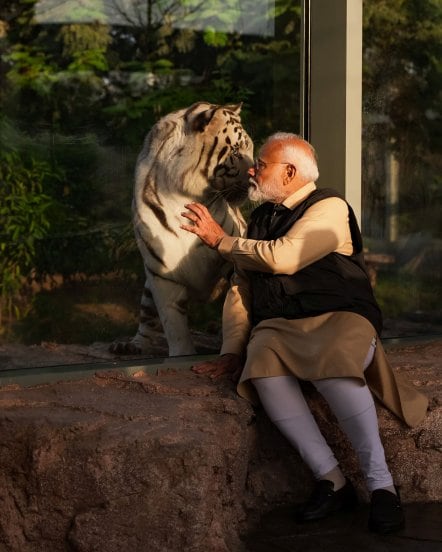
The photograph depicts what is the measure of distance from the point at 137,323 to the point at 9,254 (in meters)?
0.79

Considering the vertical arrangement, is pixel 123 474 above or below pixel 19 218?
below

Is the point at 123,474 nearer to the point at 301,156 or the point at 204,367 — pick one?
the point at 204,367

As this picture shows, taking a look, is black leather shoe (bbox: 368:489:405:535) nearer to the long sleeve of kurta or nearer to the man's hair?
the long sleeve of kurta

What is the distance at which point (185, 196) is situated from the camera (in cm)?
508

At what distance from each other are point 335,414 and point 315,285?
19.2 inches

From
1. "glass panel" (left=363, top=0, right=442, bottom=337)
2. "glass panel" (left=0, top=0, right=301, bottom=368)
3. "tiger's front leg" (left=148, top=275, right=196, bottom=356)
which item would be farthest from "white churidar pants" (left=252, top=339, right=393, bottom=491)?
"glass panel" (left=363, top=0, right=442, bottom=337)

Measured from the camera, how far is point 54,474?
370 cm

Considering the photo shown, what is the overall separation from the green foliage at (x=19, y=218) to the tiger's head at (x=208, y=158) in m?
0.95

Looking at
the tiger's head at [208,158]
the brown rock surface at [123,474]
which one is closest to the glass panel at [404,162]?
the tiger's head at [208,158]

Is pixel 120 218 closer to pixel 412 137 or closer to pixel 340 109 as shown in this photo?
pixel 340 109

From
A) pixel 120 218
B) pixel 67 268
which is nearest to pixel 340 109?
pixel 120 218

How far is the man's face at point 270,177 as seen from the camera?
14.2 feet

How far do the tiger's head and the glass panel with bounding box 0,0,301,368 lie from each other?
0.51 meters

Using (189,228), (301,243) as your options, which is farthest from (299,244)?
(189,228)
